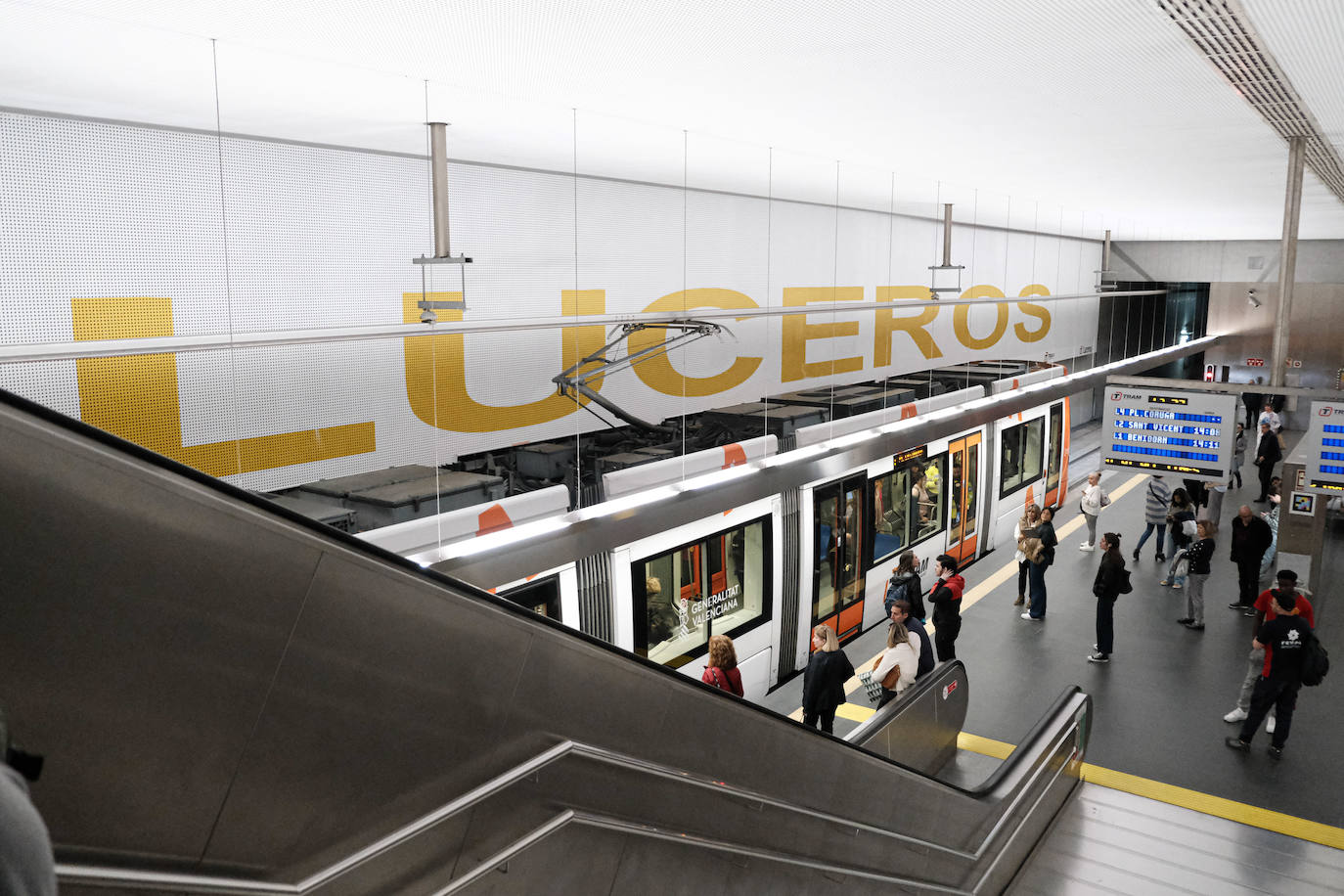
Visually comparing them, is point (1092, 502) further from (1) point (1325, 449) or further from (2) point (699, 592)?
(2) point (699, 592)

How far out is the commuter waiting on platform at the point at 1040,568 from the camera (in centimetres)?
1039

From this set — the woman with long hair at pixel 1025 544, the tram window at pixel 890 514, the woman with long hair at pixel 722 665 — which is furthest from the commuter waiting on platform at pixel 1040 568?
the woman with long hair at pixel 722 665

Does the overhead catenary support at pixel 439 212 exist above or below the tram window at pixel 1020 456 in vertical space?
above

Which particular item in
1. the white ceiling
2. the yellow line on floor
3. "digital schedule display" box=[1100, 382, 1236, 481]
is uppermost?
the white ceiling

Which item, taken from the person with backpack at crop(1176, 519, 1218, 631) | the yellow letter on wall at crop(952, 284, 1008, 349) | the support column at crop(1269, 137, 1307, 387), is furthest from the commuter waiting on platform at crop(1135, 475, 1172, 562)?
the support column at crop(1269, 137, 1307, 387)

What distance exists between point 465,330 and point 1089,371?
1119cm

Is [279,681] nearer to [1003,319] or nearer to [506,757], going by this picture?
[506,757]

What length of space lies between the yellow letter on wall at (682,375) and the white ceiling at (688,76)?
1.51 meters

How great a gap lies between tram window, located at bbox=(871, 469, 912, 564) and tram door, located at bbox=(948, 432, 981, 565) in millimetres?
1311

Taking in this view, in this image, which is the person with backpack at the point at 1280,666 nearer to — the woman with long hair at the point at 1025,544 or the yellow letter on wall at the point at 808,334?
the woman with long hair at the point at 1025,544

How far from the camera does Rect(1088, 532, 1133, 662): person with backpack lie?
927cm

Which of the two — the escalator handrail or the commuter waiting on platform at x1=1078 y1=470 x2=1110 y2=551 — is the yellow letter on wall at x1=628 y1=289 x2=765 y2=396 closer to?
the escalator handrail

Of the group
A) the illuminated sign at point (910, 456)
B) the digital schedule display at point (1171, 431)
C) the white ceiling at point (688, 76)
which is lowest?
the illuminated sign at point (910, 456)

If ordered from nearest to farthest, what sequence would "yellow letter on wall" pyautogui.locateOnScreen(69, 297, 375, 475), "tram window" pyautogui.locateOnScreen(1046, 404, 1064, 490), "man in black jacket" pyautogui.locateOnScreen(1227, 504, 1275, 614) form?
1. "yellow letter on wall" pyautogui.locateOnScreen(69, 297, 375, 475)
2. "man in black jacket" pyautogui.locateOnScreen(1227, 504, 1275, 614)
3. "tram window" pyautogui.locateOnScreen(1046, 404, 1064, 490)
